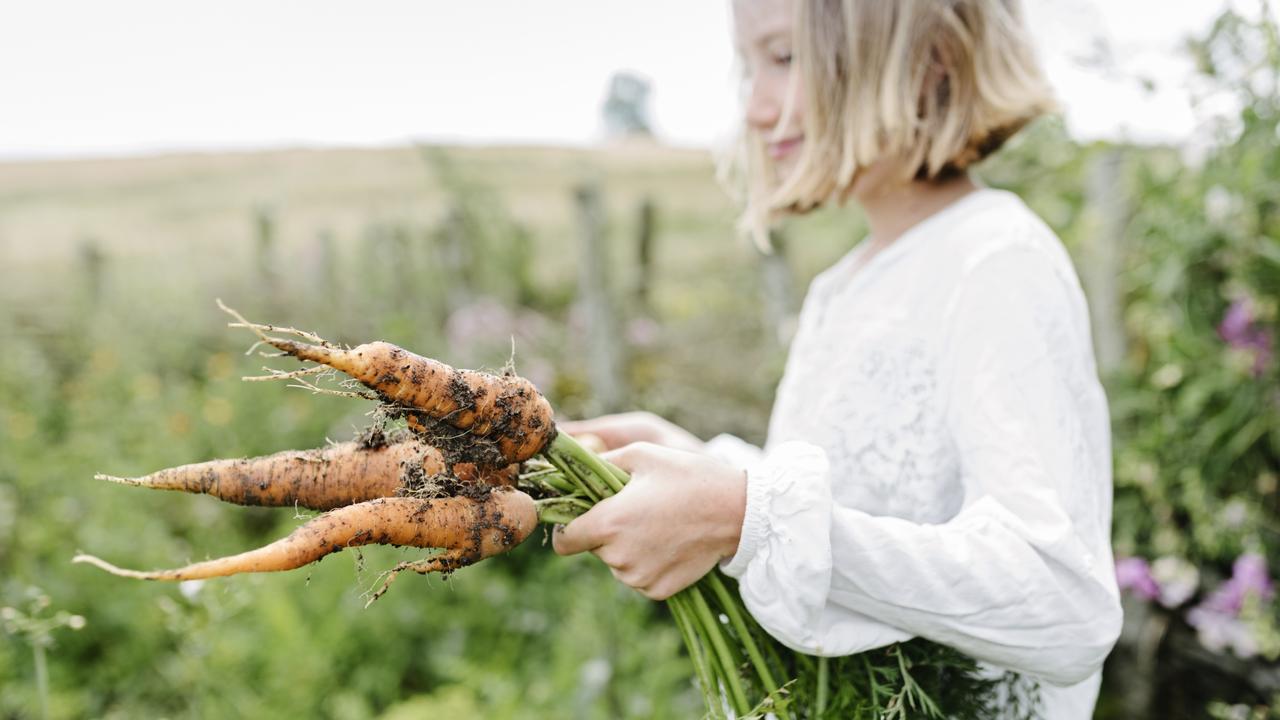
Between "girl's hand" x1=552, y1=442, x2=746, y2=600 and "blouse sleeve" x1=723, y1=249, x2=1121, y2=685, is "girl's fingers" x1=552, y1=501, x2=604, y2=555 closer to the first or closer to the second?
"girl's hand" x1=552, y1=442, x2=746, y2=600

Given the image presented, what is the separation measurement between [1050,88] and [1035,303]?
18.5 inches

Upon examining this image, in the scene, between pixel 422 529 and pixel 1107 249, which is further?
pixel 1107 249

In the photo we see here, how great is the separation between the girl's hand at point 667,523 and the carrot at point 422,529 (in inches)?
2.9

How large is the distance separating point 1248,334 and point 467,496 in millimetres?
2438

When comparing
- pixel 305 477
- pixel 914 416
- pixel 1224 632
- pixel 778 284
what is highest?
pixel 914 416

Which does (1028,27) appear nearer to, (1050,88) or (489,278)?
(1050,88)

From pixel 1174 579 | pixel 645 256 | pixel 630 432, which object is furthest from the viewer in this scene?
pixel 645 256

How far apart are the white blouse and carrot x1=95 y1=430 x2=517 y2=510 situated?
0.40m

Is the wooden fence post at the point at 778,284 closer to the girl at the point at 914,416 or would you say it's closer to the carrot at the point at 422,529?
the girl at the point at 914,416

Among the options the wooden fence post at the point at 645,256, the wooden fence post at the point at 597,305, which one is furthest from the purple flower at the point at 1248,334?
the wooden fence post at the point at 645,256

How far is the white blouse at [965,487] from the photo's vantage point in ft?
3.03

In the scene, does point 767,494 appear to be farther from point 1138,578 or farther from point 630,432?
point 1138,578

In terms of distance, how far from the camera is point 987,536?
0.92 metres

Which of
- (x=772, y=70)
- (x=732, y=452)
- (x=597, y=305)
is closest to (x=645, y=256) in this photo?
(x=597, y=305)
